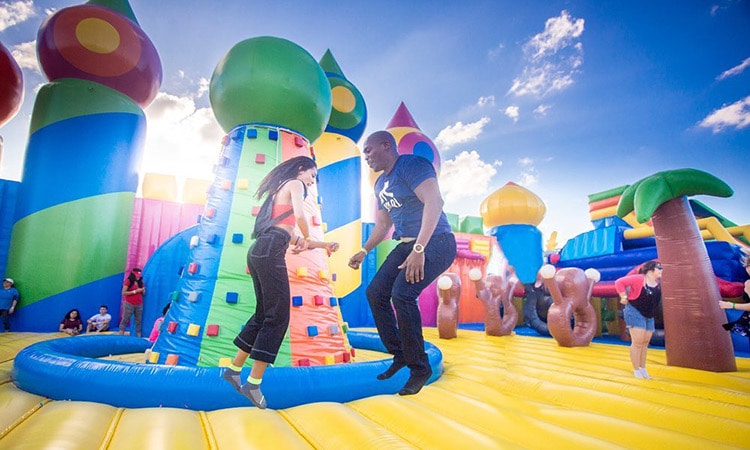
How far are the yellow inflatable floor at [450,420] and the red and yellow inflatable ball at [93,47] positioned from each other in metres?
5.38

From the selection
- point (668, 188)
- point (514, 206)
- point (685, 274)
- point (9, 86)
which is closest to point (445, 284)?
point (685, 274)

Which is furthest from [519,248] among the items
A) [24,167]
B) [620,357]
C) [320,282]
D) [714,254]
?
[24,167]

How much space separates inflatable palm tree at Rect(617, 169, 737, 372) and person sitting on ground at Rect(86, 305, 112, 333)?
7.20 meters

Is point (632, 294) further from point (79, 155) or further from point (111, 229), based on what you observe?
point (79, 155)

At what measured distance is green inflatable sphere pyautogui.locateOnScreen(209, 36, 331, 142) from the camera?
3.22 m

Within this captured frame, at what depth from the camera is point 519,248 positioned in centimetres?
824

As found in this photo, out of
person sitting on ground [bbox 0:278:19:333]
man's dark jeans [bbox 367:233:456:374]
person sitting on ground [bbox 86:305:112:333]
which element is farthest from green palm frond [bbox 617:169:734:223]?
person sitting on ground [bbox 0:278:19:333]

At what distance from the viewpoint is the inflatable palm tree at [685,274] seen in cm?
338

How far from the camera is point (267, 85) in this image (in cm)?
322

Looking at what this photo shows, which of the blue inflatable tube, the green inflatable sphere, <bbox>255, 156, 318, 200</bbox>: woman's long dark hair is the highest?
the green inflatable sphere

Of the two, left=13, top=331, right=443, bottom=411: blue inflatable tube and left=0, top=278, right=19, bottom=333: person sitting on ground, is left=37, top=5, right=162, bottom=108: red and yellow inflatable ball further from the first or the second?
left=13, top=331, right=443, bottom=411: blue inflatable tube

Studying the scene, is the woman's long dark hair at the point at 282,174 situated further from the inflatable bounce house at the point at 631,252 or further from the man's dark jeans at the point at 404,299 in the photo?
the inflatable bounce house at the point at 631,252

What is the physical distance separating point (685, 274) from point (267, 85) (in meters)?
4.09

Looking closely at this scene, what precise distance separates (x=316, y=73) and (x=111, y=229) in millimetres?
5144
